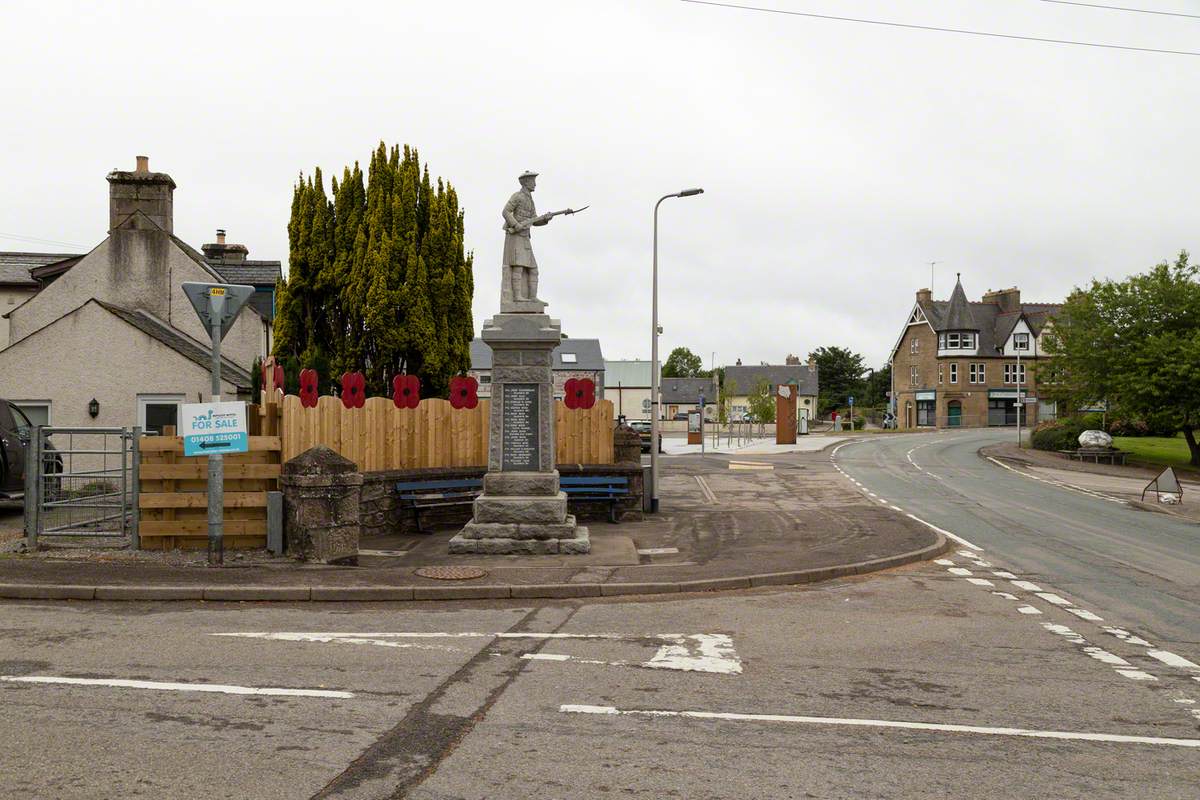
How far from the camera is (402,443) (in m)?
16.3

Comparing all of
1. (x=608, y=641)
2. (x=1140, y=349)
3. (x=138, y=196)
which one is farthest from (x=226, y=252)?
(x=1140, y=349)

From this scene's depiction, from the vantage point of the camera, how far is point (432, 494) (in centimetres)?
1602

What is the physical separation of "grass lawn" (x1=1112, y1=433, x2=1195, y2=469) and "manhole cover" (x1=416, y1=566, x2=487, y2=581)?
40558mm

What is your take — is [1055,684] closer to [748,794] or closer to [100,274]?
[748,794]

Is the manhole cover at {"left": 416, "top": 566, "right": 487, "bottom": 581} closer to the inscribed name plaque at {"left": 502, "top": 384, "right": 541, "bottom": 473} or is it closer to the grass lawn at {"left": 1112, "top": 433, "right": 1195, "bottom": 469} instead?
the inscribed name plaque at {"left": 502, "top": 384, "right": 541, "bottom": 473}

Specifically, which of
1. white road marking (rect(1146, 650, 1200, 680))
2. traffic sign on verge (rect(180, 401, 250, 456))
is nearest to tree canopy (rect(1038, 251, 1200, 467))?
white road marking (rect(1146, 650, 1200, 680))

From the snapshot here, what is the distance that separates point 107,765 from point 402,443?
11551 mm

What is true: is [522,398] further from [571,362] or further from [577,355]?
[577,355]

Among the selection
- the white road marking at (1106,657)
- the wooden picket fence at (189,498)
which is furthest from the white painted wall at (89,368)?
the white road marking at (1106,657)

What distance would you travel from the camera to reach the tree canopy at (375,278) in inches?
952

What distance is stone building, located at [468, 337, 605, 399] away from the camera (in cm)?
8475

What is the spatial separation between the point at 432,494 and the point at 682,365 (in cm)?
14218


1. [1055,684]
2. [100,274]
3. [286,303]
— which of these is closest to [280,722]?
[1055,684]

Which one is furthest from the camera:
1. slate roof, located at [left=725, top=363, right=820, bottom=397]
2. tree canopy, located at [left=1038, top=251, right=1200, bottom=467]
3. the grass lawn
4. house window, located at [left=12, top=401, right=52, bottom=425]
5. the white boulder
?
slate roof, located at [left=725, top=363, right=820, bottom=397]
